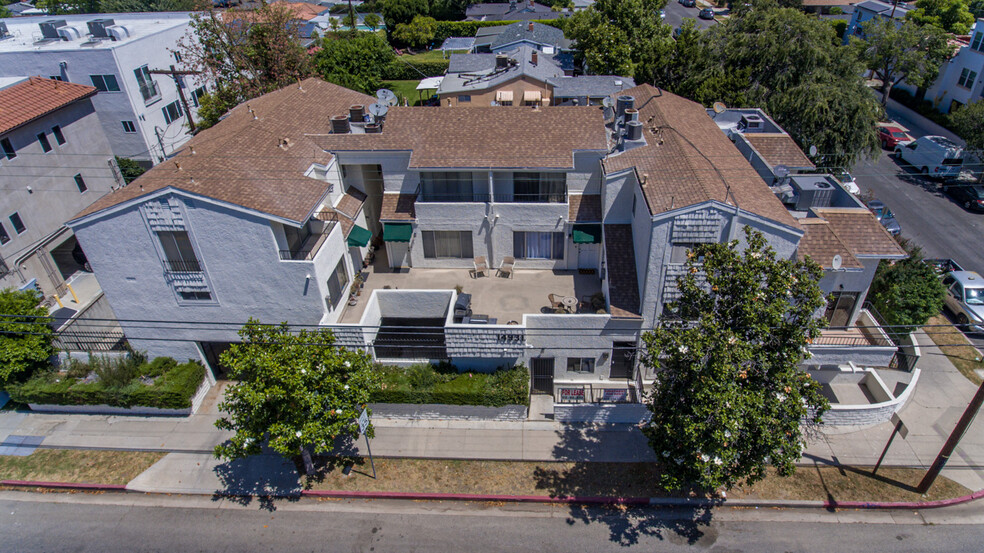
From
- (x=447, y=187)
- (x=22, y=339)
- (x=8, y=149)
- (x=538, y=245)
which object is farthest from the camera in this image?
(x=8, y=149)

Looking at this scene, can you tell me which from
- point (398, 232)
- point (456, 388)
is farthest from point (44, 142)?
point (456, 388)

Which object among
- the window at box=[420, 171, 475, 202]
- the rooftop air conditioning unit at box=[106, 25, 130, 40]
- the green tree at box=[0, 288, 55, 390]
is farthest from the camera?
the rooftop air conditioning unit at box=[106, 25, 130, 40]

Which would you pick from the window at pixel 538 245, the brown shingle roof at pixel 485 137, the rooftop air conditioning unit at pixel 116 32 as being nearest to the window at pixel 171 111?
the rooftop air conditioning unit at pixel 116 32

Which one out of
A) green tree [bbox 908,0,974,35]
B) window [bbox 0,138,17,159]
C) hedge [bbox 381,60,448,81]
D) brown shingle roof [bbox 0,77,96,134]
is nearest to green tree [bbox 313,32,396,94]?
hedge [bbox 381,60,448,81]

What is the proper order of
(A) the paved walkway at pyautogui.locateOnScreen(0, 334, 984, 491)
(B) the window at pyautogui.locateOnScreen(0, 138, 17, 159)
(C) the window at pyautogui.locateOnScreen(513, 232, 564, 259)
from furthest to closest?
(B) the window at pyautogui.locateOnScreen(0, 138, 17, 159) → (C) the window at pyautogui.locateOnScreen(513, 232, 564, 259) → (A) the paved walkway at pyautogui.locateOnScreen(0, 334, 984, 491)

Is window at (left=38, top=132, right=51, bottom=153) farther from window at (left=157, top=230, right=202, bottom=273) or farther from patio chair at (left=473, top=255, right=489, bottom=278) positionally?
patio chair at (left=473, top=255, right=489, bottom=278)

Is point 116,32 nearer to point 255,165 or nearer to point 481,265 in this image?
point 255,165

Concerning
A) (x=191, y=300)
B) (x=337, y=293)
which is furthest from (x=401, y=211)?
(x=191, y=300)
